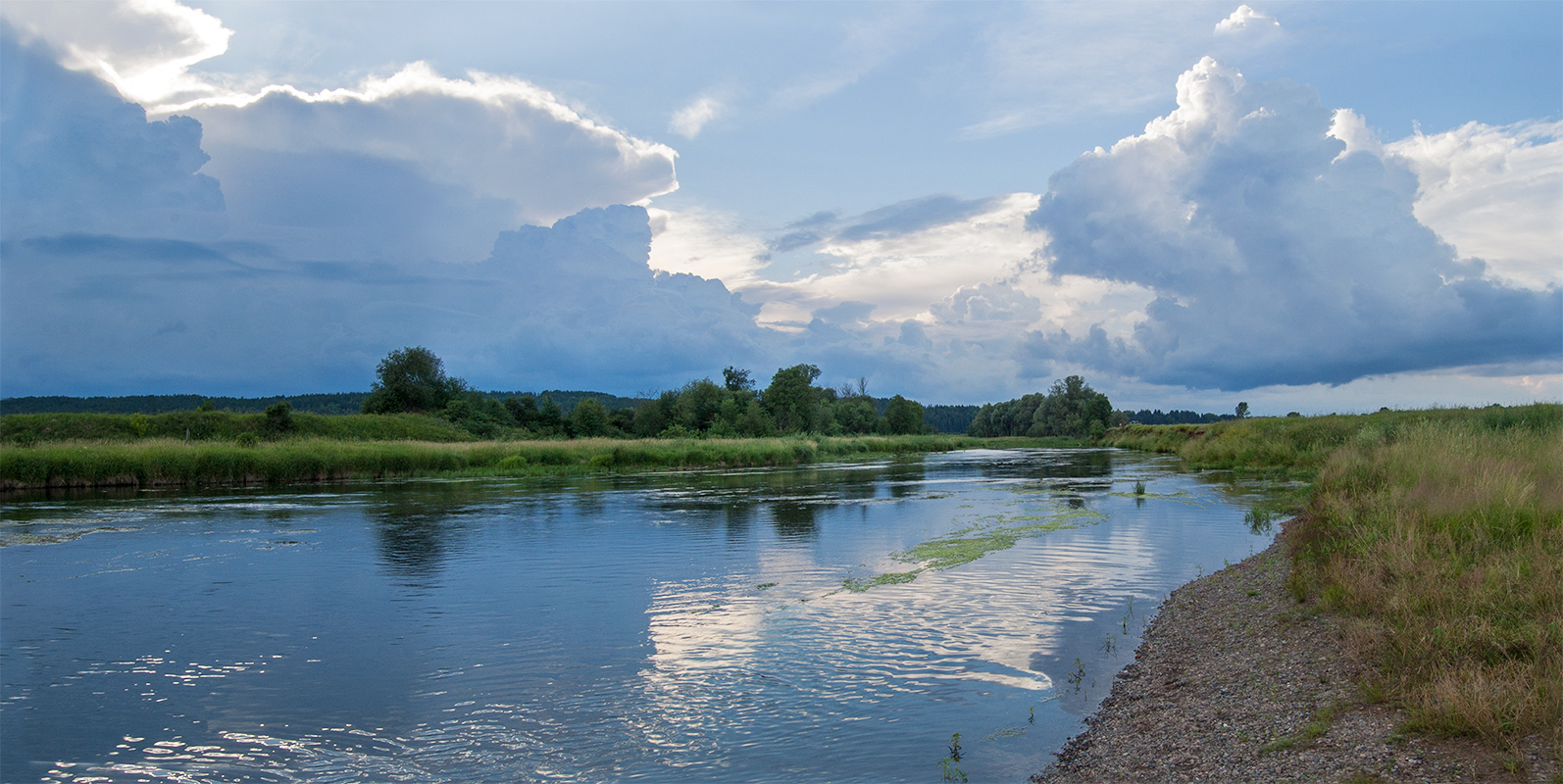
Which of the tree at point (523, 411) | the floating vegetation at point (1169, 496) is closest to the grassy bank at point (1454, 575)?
the floating vegetation at point (1169, 496)

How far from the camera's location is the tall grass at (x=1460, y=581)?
5.93 metres

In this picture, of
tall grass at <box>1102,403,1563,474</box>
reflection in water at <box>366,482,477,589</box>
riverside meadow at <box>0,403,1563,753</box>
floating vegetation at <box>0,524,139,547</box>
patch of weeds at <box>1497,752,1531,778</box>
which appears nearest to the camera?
patch of weeds at <box>1497,752,1531,778</box>

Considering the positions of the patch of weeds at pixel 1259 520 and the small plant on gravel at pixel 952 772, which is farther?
the patch of weeds at pixel 1259 520

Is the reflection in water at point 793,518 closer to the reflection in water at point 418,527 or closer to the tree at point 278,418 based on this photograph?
the reflection in water at point 418,527

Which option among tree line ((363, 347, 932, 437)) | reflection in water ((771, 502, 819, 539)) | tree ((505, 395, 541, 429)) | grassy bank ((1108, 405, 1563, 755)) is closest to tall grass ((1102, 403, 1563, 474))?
grassy bank ((1108, 405, 1563, 755))

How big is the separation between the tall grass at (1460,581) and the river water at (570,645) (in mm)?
2611

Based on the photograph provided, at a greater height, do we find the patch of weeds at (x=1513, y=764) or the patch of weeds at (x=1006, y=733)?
the patch of weeds at (x=1513, y=764)

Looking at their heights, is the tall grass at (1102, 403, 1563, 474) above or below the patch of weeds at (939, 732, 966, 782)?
above

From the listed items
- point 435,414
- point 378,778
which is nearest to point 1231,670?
point 378,778

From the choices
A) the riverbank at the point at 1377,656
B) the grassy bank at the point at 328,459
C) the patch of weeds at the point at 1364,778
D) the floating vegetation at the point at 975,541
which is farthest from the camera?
the grassy bank at the point at 328,459

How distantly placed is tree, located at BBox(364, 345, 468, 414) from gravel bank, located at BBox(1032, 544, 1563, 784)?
103 metres

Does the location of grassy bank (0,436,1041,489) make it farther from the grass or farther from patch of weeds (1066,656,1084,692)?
patch of weeds (1066,656,1084,692)

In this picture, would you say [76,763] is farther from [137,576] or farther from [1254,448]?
[1254,448]

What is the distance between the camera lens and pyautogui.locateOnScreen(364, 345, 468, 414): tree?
332ft
